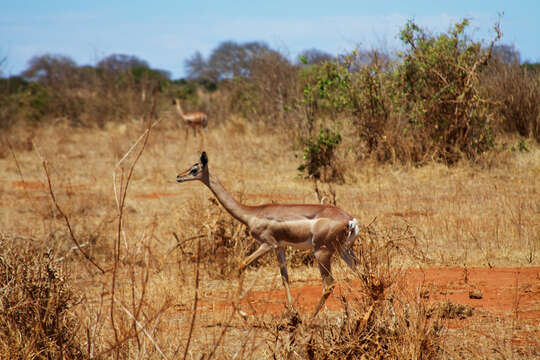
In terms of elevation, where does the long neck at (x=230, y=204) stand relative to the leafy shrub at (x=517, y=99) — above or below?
below

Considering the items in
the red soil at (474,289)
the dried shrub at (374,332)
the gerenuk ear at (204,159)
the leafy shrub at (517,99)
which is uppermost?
the leafy shrub at (517,99)

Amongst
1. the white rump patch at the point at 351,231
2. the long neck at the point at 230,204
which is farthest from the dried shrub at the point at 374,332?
the long neck at the point at 230,204

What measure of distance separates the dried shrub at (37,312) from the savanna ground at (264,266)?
0.5 inches

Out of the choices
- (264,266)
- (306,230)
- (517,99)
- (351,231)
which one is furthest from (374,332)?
(517,99)

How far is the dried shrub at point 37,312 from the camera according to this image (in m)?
3.60

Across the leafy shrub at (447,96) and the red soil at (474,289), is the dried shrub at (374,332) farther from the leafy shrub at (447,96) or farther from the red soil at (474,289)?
the leafy shrub at (447,96)

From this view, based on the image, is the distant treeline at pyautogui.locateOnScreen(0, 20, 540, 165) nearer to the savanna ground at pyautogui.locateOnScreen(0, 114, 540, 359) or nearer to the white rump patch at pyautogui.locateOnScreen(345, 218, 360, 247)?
the savanna ground at pyautogui.locateOnScreen(0, 114, 540, 359)

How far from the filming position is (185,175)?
5.90 meters

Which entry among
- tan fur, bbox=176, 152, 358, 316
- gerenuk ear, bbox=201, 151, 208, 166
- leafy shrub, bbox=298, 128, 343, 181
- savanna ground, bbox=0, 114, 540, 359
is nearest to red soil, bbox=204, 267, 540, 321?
savanna ground, bbox=0, 114, 540, 359

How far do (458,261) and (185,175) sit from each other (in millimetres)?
3112

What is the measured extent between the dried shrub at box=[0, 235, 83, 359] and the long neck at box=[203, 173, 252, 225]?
200 cm

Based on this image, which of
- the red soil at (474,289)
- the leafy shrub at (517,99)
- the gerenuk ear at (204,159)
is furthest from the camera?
the leafy shrub at (517,99)

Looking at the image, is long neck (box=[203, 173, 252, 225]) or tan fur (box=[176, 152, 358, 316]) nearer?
tan fur (box=[176, 152, 358, 316])

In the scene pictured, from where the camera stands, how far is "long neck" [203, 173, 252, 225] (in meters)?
5.54
